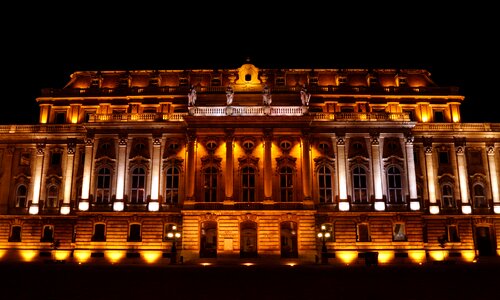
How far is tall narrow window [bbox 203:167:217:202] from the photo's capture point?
51156mm

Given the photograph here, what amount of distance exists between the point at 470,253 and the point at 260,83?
96.2 ft

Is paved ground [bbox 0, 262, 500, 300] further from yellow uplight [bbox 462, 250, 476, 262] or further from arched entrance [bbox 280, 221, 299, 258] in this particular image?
yellow uplight [bbox 462, 250, 476, 262]

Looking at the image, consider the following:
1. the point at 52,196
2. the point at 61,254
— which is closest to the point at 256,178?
the point at 61,254

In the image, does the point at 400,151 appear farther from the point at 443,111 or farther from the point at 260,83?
the point at 260,83

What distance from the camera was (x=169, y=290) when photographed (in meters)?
18.2

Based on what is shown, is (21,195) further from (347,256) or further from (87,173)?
(347,256)

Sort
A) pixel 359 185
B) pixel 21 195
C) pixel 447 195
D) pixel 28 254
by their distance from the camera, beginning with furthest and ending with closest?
pixel 21 195 → pixel 447 195 → pixel 28 254 → pixel 359 185

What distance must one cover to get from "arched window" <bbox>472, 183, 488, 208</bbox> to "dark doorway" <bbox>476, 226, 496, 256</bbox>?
258 cm

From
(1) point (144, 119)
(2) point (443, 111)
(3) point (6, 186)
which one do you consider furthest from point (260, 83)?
(3) point (6, 186)

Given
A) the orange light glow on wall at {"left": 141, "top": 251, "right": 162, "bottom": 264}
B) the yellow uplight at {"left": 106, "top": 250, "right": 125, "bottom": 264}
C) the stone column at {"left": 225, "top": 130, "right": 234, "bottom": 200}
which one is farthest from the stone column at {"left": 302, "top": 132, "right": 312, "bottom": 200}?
the yellow uplight at {"left": 106, "top": 250, "right": 125, "bottom": 264}

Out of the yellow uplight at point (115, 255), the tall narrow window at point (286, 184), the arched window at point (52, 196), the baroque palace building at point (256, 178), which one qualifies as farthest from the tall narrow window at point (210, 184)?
the arched window at point (52, 196)

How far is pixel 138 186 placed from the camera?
2079 inches

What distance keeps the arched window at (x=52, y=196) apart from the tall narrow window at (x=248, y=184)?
21700 mm

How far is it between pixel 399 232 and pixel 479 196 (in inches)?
469
